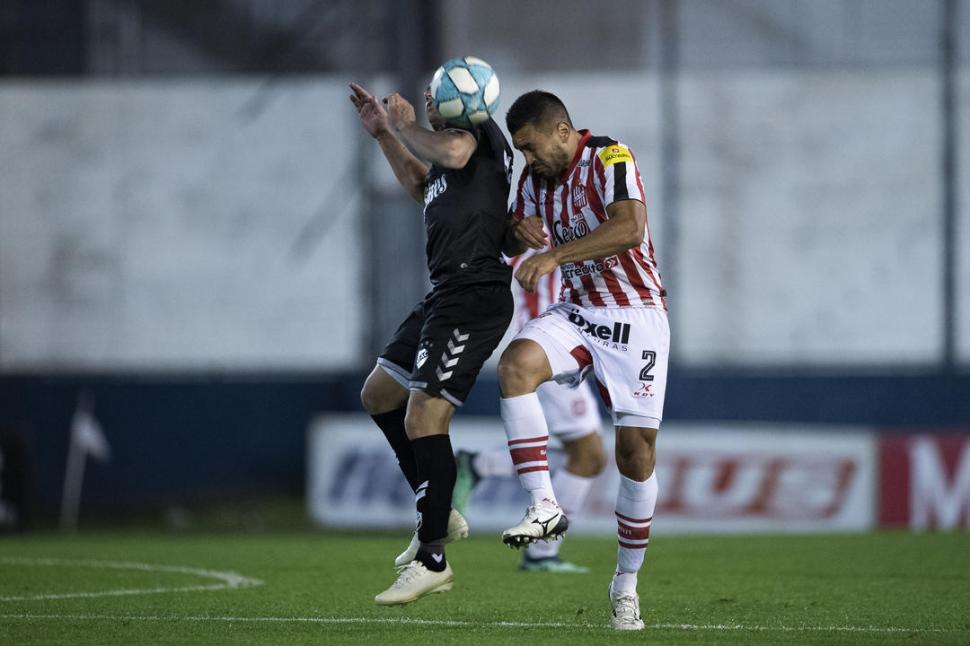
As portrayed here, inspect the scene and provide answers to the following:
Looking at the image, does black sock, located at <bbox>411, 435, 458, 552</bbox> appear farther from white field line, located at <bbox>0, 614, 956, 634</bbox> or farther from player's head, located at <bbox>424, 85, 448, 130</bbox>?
player's head, located at <bbox>424, 85, 448, 130</bbox>

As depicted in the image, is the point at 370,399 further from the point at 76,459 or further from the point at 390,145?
the point at 76,459

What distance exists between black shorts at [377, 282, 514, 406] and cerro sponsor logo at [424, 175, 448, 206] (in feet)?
1.38

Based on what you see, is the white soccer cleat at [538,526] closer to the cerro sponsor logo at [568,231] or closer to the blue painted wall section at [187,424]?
the cerro sponsor logo at [568,231]

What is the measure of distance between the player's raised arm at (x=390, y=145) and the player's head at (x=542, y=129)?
556 millimetres

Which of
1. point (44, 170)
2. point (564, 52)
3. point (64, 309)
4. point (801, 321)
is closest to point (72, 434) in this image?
point (64, 309)

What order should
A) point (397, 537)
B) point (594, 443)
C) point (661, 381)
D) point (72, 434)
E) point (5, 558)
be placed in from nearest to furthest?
1. point (661, 381)
2. point (594, 443)
3. point (5, 558)
4. point (397, 537)
5. point (72, 434)

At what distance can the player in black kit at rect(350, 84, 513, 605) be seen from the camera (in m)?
6.04

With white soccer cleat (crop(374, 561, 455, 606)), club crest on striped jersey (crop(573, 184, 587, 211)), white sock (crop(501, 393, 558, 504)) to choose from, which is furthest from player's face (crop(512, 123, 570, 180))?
white soccer cleat (crop(374, 561, 455, 606))

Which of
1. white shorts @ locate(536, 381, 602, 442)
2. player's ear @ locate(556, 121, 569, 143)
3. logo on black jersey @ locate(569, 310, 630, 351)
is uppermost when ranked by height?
player's ear @ locate(556, 121, 569, 143)

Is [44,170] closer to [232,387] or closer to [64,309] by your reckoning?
[64,309]

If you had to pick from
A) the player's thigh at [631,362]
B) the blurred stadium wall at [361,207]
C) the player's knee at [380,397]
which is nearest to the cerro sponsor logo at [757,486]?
the blurred stadium wall at [361,207]

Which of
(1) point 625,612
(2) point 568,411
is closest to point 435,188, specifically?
(1) point 625,612

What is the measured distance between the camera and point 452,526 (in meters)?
6.32

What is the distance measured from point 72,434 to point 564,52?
736 cm
